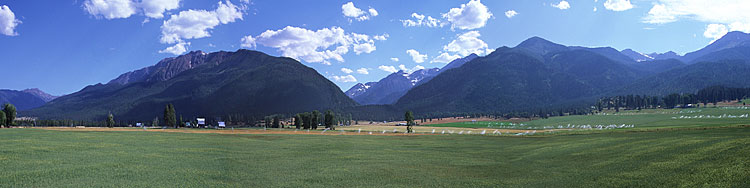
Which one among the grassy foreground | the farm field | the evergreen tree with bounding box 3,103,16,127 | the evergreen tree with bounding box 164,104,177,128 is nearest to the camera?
the grassy foreground

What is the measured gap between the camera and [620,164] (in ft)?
79.2

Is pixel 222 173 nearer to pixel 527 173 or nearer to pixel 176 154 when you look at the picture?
pixel 176 154

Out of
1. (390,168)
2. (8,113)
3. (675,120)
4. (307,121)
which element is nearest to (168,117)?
(8,113)

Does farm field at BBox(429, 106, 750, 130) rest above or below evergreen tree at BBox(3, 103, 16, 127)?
below

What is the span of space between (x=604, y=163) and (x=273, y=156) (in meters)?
25.7

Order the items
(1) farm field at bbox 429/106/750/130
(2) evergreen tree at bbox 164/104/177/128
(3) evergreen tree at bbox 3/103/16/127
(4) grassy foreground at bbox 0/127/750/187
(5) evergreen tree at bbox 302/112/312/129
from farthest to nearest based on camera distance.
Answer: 1. (5) evergreen tree at bbox 302/112/312/129
2. (2) evergreen tree at bbox 164/104/177/128
3. (3) evergreen tree at bbox 3/103/16/127
4. (1) farm field at bbox 429/106/750/130
5. (4) grassy foreground at bbox 0/127/750/187

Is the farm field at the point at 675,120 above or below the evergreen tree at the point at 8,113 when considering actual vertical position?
below

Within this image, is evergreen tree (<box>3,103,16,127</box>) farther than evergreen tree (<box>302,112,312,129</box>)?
No

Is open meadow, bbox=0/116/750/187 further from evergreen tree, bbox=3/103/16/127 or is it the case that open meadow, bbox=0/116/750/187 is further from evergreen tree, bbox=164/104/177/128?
evergreen tree, bbox=164/104/177/128

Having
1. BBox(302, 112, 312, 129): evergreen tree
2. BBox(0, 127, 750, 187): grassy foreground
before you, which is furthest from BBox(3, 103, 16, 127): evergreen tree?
BBox(0, 127, 750, 187): grassy foreground

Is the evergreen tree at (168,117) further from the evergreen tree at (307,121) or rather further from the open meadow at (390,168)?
the open meadow at (390,168)

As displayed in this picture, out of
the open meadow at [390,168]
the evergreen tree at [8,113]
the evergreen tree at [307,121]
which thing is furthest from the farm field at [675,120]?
the evergreen tree at [8,113]

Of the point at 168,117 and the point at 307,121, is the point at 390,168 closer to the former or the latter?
the point at 307,121

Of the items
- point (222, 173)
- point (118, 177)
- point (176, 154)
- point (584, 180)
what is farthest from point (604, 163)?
point (176, 154)
